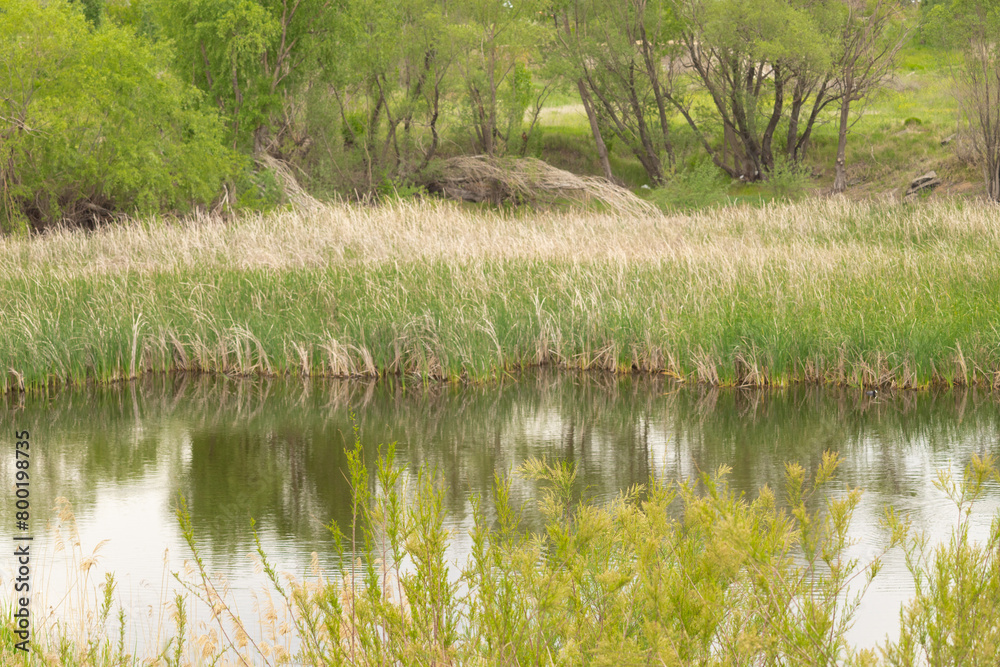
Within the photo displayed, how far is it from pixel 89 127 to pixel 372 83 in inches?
413

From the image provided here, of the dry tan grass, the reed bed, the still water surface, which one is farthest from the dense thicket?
the still water surface

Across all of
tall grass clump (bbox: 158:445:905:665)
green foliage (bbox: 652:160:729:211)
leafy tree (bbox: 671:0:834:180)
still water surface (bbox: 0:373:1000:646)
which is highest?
leafy tree (bbox: 671:0:834:180)

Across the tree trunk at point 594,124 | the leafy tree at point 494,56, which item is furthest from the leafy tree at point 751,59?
the leafy tree at point 494,56

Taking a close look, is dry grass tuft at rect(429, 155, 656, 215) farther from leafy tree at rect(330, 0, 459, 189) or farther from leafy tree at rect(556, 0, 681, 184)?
Answer: leafy tree at rect(556, 0, 681, 184)

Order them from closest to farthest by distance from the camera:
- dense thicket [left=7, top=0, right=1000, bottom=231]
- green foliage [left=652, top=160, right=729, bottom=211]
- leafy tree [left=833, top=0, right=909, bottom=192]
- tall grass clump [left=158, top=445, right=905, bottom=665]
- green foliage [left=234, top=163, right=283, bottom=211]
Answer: tall grass clump [left=158, top=445, right=905, bottom=665]
dense thicket [left=7, top=0, right=1000, bottom=231]
green foliage [left=234, top=163, right=283, bottom=211]
green foliage [left=652, top=160, right=729, bottom=211]
leafy tree [left=833, top=0, right=909, bottom=192]

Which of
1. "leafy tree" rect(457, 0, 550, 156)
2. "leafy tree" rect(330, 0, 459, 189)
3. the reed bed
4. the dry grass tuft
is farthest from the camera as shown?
"leafy tree" rect(457, 0, 550, 156)

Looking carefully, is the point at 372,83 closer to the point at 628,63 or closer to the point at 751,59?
the point at 628,63

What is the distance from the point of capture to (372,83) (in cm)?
2714

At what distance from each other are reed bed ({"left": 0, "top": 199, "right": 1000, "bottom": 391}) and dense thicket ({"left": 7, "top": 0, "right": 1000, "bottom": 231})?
158 inches

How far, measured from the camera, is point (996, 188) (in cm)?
2197

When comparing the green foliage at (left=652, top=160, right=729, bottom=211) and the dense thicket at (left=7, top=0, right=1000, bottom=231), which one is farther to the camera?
the green foliage at (left=652, top=160, right=729, bottom=211)

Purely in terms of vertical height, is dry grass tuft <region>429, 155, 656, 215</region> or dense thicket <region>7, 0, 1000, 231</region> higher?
dense thicket <region>7, 0, 1000, 231</region>

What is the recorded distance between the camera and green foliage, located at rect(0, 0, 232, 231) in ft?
55.2

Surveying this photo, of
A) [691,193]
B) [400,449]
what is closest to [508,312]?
[400,449]
